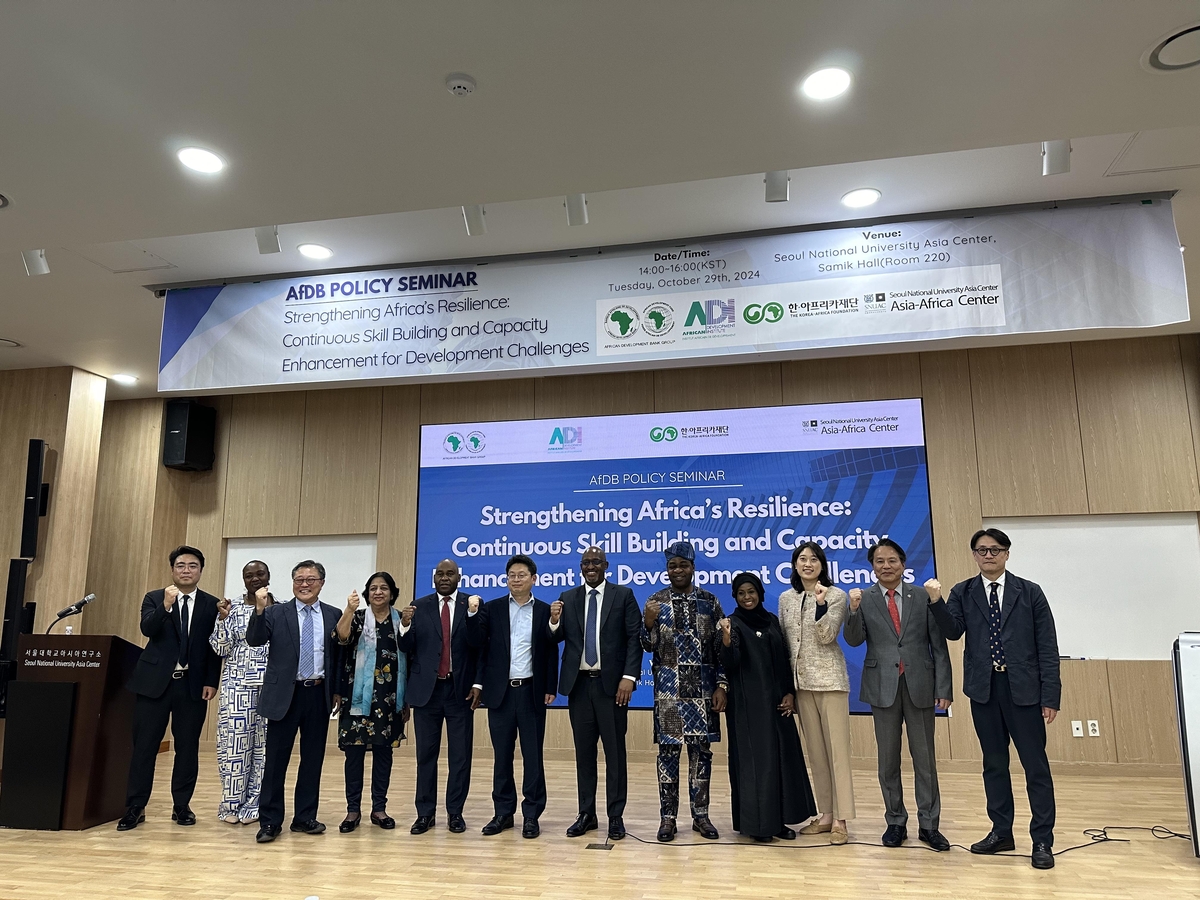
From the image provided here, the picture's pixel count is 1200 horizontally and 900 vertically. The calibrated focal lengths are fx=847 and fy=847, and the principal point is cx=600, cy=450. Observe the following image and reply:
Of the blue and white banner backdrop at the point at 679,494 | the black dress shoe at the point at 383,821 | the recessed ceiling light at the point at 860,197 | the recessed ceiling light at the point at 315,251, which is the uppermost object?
the recessed ceiling light at the point at 860,197

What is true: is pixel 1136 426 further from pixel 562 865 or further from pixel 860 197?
pixel 562 865

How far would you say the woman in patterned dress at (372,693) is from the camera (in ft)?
15.6

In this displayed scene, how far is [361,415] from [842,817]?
5.42 meters

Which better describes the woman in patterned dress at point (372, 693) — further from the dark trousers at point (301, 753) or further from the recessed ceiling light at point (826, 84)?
the recessed ceiling light at point (826, 84)

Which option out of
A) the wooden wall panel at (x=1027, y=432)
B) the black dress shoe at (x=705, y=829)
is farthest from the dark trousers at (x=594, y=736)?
the wooden wall panel at (x=1027, y=432)

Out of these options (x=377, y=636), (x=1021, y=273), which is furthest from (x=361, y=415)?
(x=1021, y=273)

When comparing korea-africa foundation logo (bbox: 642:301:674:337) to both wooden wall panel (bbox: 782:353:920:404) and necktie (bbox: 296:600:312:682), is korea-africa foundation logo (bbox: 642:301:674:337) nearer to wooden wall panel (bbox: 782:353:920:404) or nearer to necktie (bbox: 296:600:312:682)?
wooden wall panel (bbox: 782:353:920:404)

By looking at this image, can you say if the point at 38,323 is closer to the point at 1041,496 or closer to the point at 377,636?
the point at 377,636

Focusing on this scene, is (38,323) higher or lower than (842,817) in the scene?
higher

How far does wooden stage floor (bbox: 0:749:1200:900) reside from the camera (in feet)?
11.8

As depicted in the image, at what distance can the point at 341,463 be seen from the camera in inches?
310

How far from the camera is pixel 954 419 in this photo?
22.4 ft

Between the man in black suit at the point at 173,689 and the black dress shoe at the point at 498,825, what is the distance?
176cm

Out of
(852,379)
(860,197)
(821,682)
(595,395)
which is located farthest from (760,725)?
(595,395)
